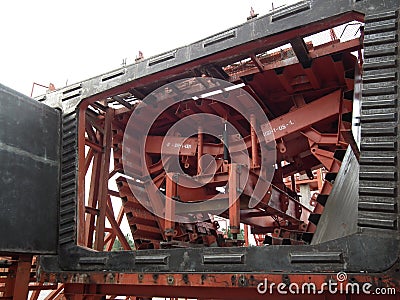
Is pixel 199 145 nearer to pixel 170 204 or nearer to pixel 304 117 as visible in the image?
pixel 170 204

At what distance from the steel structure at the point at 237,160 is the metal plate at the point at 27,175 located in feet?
0.11

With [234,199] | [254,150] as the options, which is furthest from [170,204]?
[254,150]

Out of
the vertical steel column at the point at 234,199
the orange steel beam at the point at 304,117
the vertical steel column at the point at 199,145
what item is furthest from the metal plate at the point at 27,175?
the orange steel beam at the point at 304,117

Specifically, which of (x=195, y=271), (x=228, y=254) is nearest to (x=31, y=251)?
(x=195, y=271)

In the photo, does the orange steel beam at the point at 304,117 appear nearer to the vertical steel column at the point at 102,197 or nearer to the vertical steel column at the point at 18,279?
the vertical steel column at the point at 102,197

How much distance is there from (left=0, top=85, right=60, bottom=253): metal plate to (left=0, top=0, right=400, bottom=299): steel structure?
32 mm

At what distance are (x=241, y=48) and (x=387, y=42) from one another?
127cm

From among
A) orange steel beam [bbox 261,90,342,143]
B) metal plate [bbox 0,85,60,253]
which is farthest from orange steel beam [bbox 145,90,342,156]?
metal plate [bbox 0,85,60,253]

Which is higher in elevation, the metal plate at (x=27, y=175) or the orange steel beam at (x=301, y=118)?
the orange steel beam at (x=301, y=118)

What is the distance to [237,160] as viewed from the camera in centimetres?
610

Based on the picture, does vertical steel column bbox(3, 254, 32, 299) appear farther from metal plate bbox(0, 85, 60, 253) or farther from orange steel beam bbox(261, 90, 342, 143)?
orange steel beam bbox(261, 90, 342, 143)

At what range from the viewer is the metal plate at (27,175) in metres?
3.99

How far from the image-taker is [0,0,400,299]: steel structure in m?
2.96

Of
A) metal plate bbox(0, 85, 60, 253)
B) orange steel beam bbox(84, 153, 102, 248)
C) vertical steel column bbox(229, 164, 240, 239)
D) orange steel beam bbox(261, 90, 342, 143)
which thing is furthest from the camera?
orange steel beam bbox(84, 153, 102, 248)
